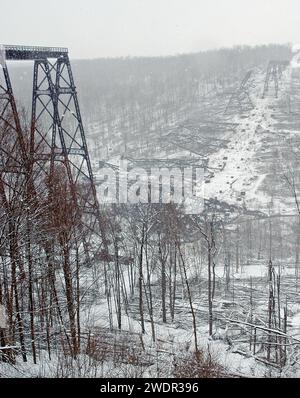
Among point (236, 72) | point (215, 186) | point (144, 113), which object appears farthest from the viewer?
point (236, 72)

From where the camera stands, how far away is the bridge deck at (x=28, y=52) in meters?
11.6

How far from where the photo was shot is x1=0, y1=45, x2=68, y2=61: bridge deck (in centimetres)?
1164

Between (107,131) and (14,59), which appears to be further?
(107,131)

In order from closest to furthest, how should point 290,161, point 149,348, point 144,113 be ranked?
point 149,348
point 290,161
point 144,113

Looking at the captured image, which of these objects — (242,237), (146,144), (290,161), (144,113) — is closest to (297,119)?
(290,161)

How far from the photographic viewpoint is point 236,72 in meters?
74.8

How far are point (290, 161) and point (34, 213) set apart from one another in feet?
125

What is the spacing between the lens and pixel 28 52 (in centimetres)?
1177

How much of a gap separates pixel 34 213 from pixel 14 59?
6.80 metres

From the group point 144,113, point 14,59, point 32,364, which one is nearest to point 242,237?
point 14,59

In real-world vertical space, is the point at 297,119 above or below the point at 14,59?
below

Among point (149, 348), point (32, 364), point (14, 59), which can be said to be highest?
point (14, 59)
